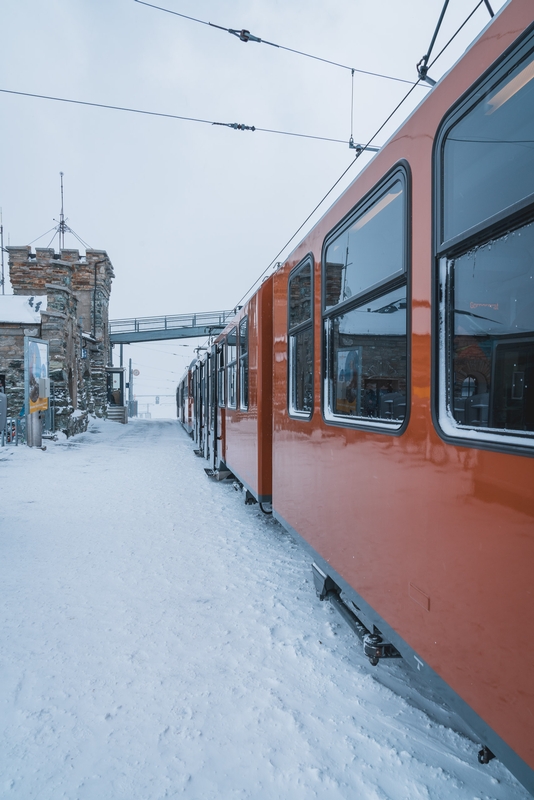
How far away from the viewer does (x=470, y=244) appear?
1.66 metres

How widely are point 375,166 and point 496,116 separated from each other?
87 cm

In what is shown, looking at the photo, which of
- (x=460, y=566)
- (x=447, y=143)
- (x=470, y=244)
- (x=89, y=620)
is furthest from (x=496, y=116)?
(x=89, y=620)

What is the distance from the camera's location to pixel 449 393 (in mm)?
1792

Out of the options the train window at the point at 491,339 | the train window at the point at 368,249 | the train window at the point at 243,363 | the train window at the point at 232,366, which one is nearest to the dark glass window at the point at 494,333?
the train window at the point at 491,339

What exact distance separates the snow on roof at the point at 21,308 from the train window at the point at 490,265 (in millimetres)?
16605

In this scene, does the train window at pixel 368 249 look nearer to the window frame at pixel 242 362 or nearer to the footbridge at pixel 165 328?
the window frame at pixel 242 362

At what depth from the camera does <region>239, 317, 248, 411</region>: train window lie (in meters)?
5.95

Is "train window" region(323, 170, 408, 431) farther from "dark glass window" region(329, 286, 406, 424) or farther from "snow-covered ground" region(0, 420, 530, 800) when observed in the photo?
"snow-covered ground" region(0, 420, 530, 800)

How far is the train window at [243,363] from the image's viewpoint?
5.95m

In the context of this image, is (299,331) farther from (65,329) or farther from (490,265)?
(65,329)

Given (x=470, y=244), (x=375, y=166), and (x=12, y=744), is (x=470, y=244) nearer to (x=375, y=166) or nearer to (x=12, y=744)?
(x=375, y=166)

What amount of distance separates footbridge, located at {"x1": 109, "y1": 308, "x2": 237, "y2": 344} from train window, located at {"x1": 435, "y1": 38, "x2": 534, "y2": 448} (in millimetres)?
34861

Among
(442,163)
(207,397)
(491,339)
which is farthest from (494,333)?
(207,397)

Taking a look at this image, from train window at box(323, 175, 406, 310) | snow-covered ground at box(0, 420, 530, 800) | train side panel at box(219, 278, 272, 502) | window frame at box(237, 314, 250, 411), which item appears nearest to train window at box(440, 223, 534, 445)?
train window at box(323, 175, 406, 310)
